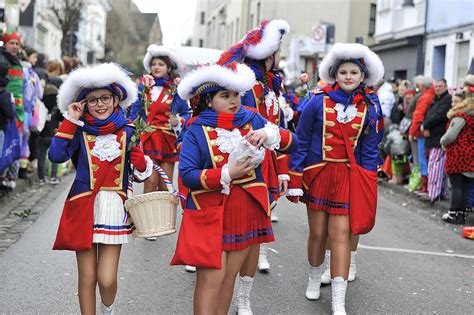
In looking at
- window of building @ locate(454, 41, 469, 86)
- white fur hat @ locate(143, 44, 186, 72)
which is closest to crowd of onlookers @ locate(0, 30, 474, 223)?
white fur hat @ locate(143, 44, 186, 72)

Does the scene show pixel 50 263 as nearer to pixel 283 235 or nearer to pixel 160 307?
pixel 160 307

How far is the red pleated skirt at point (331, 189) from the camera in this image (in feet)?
18.5

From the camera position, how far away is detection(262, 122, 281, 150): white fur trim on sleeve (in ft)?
13.9

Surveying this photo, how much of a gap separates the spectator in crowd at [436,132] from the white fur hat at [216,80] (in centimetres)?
793

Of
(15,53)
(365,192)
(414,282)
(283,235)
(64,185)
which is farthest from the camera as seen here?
(64,185)

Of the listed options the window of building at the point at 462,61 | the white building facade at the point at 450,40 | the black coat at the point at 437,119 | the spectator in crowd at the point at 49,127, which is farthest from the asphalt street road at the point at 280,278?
the window of building at the point at 462,61

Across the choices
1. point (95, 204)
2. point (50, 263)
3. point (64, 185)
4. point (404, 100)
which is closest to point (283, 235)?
point (50, 263)

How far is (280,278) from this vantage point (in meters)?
6.69

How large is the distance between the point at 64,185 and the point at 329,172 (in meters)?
8.05

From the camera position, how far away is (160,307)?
566 centimetres

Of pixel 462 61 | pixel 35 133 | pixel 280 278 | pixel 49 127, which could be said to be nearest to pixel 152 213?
pixel 280 278

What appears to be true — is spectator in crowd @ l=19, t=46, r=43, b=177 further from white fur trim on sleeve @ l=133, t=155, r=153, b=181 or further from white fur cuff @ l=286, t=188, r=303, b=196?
white fur trim on sleeve @ l=133, t=155, r=153, b=181

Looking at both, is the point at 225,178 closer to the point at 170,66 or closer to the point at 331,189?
the point at 331,189

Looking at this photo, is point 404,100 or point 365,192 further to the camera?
point 404,100
